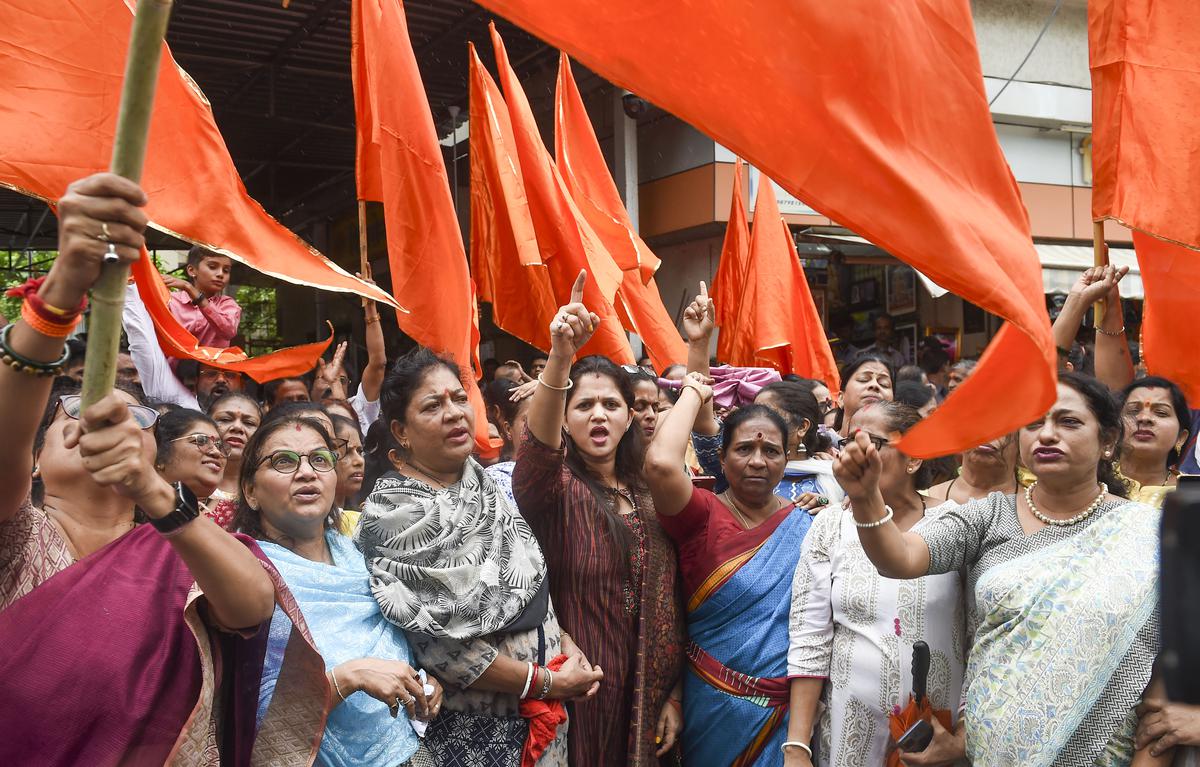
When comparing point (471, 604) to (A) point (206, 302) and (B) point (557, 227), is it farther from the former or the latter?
(A) point (206, 302)

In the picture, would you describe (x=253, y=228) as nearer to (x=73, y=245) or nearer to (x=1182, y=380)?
(x=73, y=245)

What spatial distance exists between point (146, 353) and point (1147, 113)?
3880 mm

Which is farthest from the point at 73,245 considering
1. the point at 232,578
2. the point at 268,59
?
the point at 268,59

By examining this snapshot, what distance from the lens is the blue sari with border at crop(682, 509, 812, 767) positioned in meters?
3.29

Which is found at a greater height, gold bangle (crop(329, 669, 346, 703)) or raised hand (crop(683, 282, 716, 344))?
raised hand (crop(683, 282, 716, 344))

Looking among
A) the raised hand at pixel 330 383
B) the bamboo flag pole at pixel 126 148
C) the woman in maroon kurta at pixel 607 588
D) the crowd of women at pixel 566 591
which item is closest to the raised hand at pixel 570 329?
the crowd of women at pixel 566 591

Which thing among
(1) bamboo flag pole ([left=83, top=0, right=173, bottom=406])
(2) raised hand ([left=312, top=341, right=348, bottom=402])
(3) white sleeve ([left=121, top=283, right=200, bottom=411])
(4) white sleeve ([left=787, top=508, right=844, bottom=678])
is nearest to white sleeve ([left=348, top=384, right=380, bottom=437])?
(2) raised hand ([left=312, top=341, right=348, bottom=402])

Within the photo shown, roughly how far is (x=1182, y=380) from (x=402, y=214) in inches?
112

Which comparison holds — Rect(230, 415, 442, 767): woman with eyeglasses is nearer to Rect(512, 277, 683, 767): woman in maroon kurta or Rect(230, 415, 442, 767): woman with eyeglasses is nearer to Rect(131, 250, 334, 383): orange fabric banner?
Rect(512, 277, 683, 767): woman in maroon kurta

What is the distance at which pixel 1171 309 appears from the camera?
3.40m

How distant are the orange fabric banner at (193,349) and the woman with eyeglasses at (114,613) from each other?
1706 mm

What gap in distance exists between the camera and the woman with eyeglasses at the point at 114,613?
5.91 feet

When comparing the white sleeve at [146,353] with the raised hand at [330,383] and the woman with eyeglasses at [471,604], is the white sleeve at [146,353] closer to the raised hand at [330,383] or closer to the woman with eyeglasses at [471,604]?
the raised hand at [330,383]

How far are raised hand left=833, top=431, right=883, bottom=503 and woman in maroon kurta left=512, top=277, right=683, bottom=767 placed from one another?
846 millimetres
